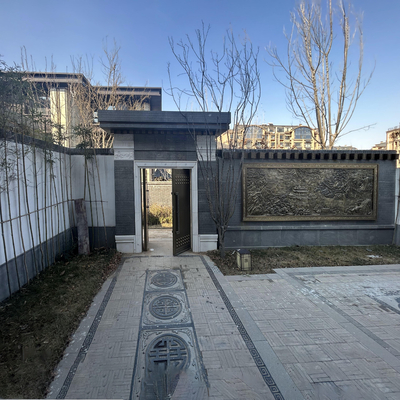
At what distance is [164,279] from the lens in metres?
4.59

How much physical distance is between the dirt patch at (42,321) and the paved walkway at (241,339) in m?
0.15

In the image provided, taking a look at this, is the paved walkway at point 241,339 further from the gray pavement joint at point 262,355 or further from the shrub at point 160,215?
the shrub at point 160,215

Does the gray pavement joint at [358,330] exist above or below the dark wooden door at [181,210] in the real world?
below

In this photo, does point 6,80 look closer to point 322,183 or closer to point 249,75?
point 249,75

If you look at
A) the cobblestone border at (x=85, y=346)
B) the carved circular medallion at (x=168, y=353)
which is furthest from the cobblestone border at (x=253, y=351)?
the cobblestone border at (x=85, y=346)

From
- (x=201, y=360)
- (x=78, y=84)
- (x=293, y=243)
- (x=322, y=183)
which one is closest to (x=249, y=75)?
(x=322, y=183)

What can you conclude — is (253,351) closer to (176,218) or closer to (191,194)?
(176,218)

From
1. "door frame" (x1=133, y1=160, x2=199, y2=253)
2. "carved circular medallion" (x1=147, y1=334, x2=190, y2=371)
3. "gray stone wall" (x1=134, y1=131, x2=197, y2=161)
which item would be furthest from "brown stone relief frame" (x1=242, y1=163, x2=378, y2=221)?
"carved circular medallion" (x1=147, y1=334, x2=190, y2=371)

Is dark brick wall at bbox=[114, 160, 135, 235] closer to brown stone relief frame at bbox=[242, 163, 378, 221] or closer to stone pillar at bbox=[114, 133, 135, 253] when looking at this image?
stone pillar at bbox=[114, 133, 135, 253]

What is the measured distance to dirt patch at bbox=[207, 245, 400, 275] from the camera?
5250 millimetres

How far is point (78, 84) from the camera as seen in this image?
32.4 ft

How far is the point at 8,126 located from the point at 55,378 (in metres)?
3.22

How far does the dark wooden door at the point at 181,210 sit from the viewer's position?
5.89m

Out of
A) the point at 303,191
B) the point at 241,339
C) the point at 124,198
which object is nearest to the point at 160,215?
the point at 124,198
